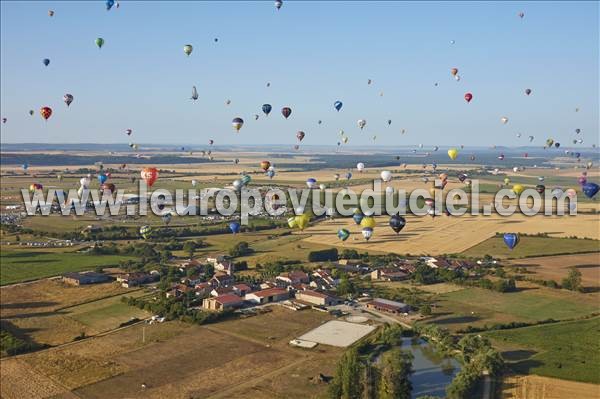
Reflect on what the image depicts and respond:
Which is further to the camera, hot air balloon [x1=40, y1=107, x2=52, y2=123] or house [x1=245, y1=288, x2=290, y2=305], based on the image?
hot air balloon [x1=40, y1=107, x2=52, y2=123]

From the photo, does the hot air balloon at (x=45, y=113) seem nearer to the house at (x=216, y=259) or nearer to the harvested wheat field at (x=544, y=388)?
the house at (x=216, y=259)

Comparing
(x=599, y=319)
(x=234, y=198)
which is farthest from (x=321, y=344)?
(x=234, y=198)

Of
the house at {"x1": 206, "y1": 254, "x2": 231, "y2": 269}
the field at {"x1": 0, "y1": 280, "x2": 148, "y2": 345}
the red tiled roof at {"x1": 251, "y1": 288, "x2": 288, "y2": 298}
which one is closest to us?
the field at {"x1": 0, "y1": 280, "x2": 148, "y2": 345}

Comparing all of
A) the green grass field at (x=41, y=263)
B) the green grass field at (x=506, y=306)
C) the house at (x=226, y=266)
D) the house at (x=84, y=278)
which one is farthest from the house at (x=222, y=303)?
the green grass field at (x=41, y=263)

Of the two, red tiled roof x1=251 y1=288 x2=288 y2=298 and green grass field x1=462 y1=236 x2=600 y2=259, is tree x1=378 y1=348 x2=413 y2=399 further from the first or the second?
green grass field x1=462 y1=236 x2=600 y2=259

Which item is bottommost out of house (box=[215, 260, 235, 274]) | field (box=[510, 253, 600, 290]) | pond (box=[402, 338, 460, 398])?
pond (box=[402, 338, 460, 398])

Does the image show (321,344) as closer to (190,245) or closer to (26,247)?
(190,245)

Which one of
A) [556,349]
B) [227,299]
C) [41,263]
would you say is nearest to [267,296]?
[227,299]

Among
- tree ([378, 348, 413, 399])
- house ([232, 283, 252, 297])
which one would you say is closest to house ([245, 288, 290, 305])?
house ([232, 283, 252, 297])
